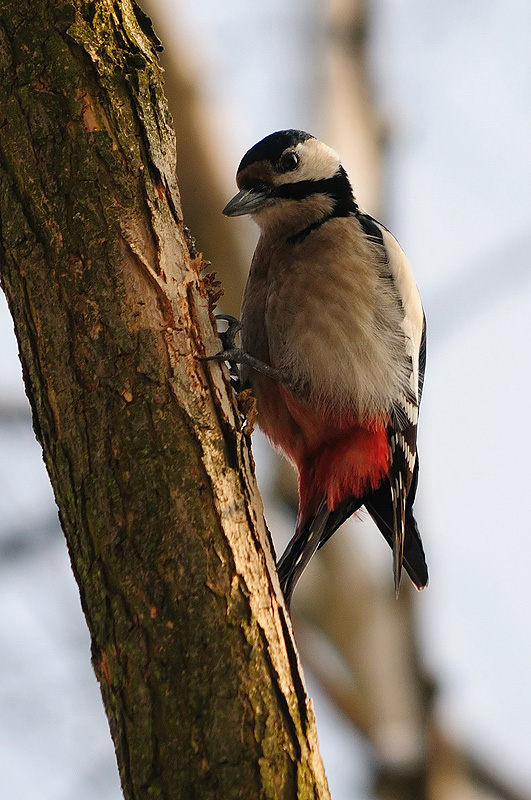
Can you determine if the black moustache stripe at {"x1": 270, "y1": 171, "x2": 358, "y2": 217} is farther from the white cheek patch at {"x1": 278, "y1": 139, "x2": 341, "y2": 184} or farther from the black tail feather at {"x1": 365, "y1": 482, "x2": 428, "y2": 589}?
the black tail feather at {"x1": 365, "y1": 482, "x2": 428, "y2": 589}

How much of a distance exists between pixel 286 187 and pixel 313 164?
30 centimetres

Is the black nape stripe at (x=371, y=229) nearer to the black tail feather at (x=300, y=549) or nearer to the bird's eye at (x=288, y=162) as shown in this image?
the bird's eye at (x=288, y=162)

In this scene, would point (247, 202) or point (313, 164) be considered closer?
point (247, 202)

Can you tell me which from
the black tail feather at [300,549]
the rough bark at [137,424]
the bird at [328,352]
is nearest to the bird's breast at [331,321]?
the bird at [328,352]

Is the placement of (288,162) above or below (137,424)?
above

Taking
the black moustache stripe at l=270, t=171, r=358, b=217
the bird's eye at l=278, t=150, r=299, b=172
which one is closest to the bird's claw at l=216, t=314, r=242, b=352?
the black moustache stripe at l=270, t=171, r=358, b=217

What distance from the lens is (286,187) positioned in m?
3.95

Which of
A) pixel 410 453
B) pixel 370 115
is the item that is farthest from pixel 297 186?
pixel 370 115

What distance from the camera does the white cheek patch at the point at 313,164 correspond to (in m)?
4.02

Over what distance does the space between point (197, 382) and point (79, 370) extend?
305 mm

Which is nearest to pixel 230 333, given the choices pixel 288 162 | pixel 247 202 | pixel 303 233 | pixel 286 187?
pixel 303 233

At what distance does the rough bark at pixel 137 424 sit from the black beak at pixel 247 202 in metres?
1.34

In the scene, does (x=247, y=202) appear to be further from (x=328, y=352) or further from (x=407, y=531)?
(x=407, y=531)

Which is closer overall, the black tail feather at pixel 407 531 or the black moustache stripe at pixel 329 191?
the black tail feather at pixel 407 531
